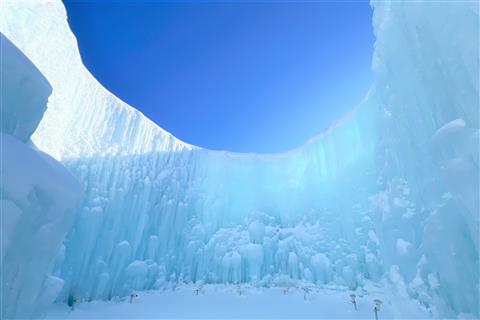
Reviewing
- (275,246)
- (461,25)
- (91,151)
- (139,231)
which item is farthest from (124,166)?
(461,25)

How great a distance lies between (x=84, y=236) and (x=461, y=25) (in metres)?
16.6

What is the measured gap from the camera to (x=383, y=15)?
31.8 feet

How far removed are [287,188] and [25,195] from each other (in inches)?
680

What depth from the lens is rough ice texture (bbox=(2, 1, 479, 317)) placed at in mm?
7246

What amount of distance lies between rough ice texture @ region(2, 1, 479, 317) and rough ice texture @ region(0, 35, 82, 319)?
7.48 meters

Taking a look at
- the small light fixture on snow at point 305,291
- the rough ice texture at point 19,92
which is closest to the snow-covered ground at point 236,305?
the small light fixture on snow at point 305,291

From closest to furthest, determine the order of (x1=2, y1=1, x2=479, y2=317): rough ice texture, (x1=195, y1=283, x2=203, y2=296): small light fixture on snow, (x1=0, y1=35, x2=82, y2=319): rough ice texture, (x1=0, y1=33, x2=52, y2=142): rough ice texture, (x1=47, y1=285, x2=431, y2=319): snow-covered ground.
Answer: (x1=0, y1=35, x2=82, y2=319): rough ice texture, (x1=0, y1=33, x2=52, y2=142): rough ice texture, (x1=2, y1=1, x2=479, y2=317): rough ice texture, (x1=47, y1=285, x2=431, y2=319): snow-covered ground, (x1=195, y1=283, x2=203, y2=296): small light fixture on snow

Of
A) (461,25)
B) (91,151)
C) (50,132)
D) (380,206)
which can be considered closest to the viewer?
(461,25)

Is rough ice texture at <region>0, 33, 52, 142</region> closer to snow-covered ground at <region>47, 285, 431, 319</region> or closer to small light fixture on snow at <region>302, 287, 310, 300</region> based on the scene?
snow-covered ground at <region>47, 285, 431, 319</region>

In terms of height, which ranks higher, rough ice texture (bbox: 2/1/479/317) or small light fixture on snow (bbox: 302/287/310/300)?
rough ice texture (bbox: 2/1/479/317)

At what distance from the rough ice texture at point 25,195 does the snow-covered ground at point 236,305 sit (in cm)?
889

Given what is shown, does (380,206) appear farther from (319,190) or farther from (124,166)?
(124,166)

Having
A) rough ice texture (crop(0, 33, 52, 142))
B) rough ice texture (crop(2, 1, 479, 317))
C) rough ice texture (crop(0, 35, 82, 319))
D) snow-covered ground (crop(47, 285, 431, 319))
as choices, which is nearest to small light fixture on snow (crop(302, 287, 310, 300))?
snow-covered ground (crop(47, 285, 431, 319))

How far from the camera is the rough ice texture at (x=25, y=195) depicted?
4.09m
